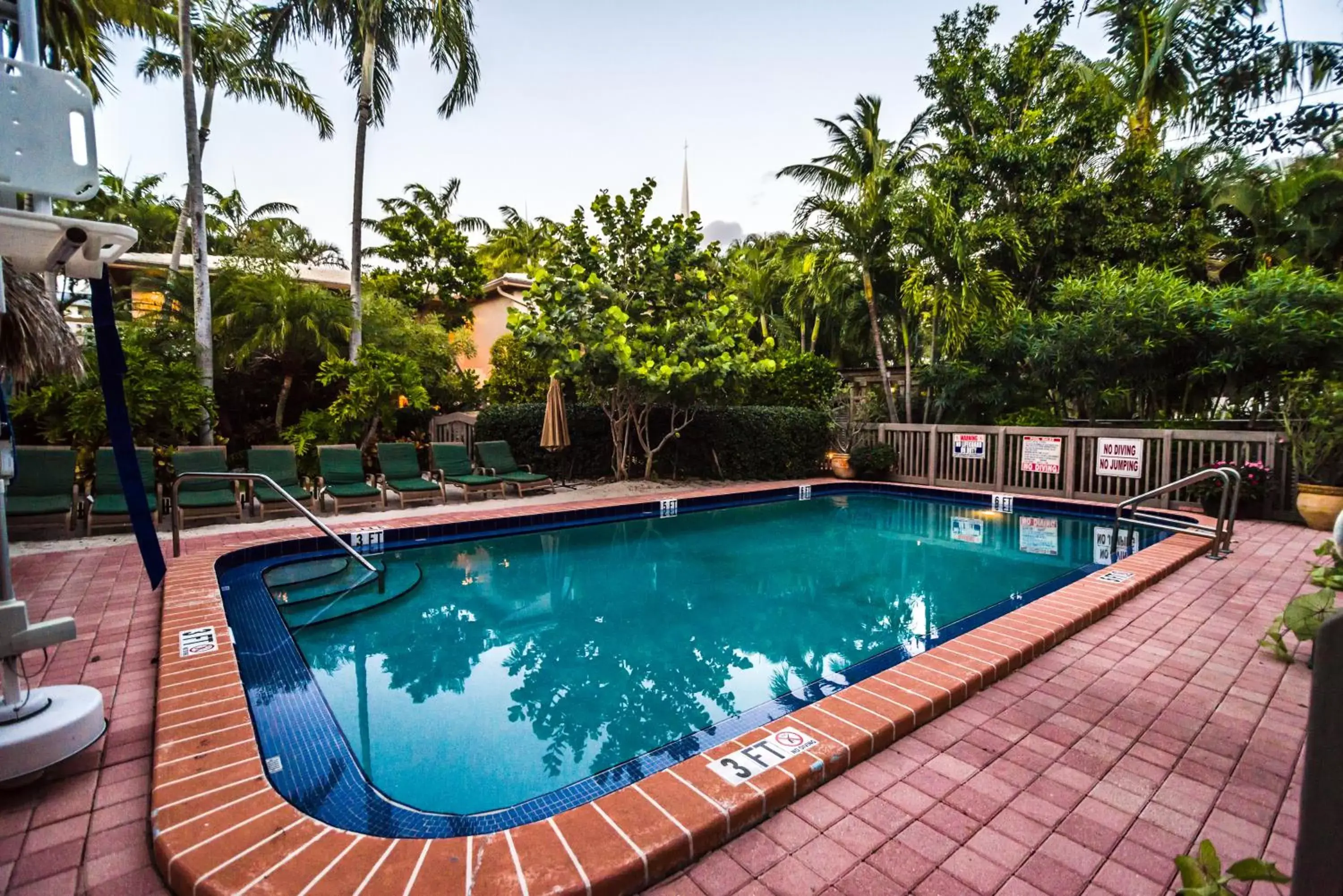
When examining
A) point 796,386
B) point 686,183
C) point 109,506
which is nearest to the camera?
point 109,506

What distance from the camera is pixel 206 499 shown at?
715cm

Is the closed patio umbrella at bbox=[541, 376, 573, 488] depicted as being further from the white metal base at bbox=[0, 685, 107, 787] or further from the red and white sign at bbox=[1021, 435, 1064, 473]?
the white metal base at bbox=[0, 685, 107, 787]

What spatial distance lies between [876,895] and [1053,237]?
598 inches

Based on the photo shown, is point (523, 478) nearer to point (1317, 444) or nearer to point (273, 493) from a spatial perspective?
point (273, 493)

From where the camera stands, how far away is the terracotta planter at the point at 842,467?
12.4 metres

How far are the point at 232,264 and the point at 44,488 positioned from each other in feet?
24.4

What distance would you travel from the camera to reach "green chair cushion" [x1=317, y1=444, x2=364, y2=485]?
8.48 metres

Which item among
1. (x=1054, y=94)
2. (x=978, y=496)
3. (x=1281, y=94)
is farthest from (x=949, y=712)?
(x=1054, y=94)

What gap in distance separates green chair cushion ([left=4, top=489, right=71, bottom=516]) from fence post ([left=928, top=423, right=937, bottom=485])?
1197cm

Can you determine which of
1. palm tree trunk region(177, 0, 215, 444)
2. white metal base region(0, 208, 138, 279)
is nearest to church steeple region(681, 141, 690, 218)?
palm tree trunk region(177, 0, 215, 444)

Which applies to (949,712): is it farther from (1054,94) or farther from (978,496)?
(1054,94)

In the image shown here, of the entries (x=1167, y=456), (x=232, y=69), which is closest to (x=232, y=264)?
(x=232, y=69)

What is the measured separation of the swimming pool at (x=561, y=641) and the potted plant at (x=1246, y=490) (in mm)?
921

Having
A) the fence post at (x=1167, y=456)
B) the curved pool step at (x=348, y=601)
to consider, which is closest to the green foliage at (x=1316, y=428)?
the fence post at (x=1167, y=456)
